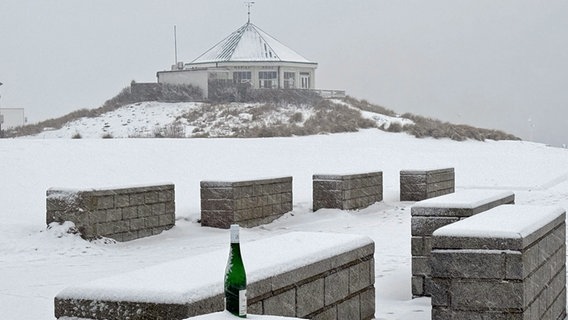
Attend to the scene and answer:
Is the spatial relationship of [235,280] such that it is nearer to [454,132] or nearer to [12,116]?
[454,132]

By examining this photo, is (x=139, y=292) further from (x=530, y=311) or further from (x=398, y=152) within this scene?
(x=398, y=152)

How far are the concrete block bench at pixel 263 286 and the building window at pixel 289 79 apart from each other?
5967 cm

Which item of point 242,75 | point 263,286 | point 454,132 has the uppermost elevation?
point 242,75

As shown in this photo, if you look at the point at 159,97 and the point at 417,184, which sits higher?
the point at 159,97

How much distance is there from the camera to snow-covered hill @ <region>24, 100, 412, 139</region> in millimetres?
46375

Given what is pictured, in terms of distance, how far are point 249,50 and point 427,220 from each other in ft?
200

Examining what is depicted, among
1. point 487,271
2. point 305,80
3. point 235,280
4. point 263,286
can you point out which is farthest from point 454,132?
point 235,280

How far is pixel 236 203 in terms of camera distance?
17.3 meters

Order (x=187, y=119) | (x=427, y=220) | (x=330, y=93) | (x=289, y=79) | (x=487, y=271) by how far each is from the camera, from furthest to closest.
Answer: (x=289, y=79)
(x=330, y=93)
(x=187, y=119)
(x=427, y=220)
(x=487, y=271)

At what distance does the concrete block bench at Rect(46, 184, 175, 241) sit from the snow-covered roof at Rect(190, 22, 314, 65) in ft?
169

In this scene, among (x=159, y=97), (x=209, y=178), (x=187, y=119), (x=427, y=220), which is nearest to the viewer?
(x=427, y=220)

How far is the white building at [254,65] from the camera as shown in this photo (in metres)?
66.1

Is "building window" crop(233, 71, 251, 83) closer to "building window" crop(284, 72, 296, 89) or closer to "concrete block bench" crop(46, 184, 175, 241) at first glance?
"building window" crop(284, 72, 296, 89)

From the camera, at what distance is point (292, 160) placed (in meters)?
30.5
